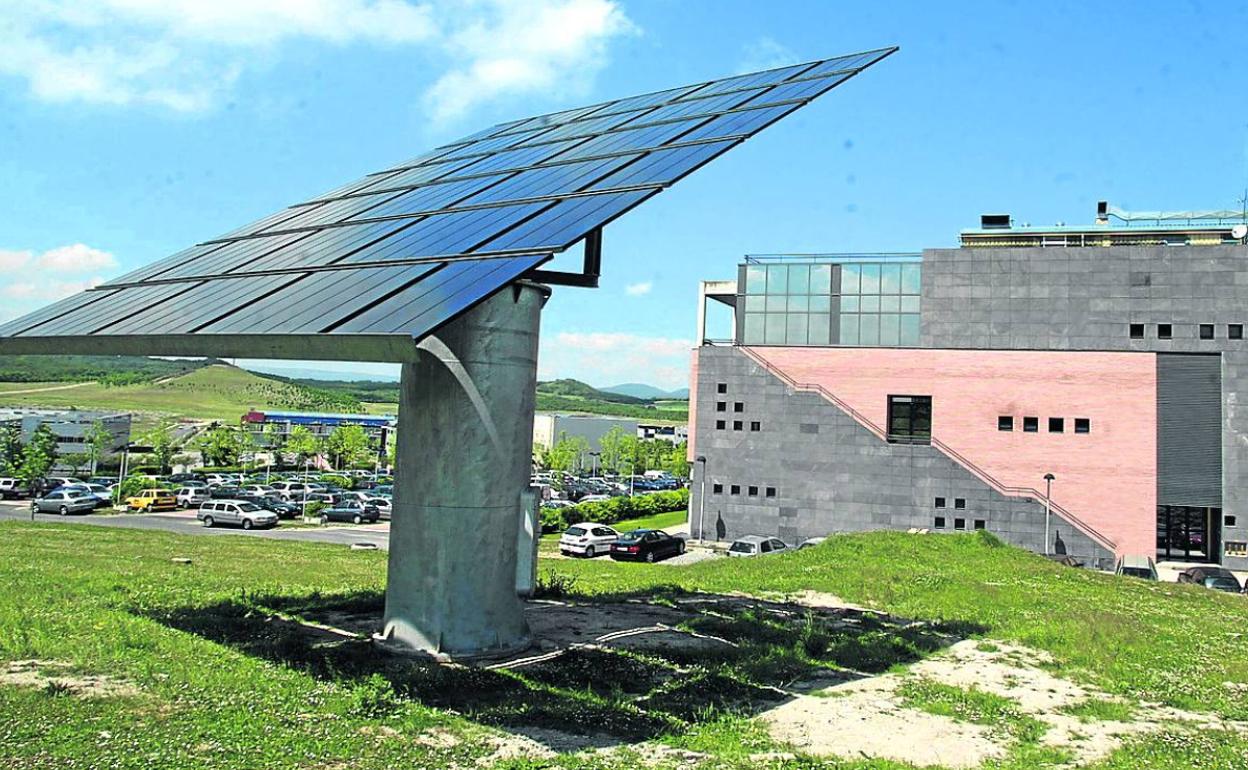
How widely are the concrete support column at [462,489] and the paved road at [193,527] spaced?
33.3m

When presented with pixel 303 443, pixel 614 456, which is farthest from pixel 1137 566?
pixel 614 456

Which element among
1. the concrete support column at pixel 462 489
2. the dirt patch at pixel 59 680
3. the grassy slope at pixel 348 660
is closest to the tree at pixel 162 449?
the grassy slope at pixel 348 660

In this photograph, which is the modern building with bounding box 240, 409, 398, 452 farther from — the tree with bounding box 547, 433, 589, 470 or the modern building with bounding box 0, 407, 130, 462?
the tree with bounding box 547, 433, 589, 470

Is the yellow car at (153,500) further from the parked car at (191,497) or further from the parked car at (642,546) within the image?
the parked car at (642,546)

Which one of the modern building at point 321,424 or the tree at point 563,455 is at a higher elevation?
the modern building at point 321,424

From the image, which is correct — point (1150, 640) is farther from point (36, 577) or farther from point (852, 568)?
point (36, 577)

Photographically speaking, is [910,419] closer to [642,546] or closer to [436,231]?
[642,546]

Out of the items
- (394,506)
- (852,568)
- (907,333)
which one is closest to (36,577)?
(394,506)

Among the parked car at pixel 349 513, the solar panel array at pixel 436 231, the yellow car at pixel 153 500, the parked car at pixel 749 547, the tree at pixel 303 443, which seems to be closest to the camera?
the solar panel array at pixel 436 231

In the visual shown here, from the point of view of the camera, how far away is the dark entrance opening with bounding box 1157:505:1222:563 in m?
54.0

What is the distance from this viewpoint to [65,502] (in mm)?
56375

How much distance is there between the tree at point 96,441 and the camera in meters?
89.4

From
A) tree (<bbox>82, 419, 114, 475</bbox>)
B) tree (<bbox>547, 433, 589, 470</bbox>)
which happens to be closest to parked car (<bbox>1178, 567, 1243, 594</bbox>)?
tree (<bbox>547, 433, 589, 470</bbox>)

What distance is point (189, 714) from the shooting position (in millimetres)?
10492
